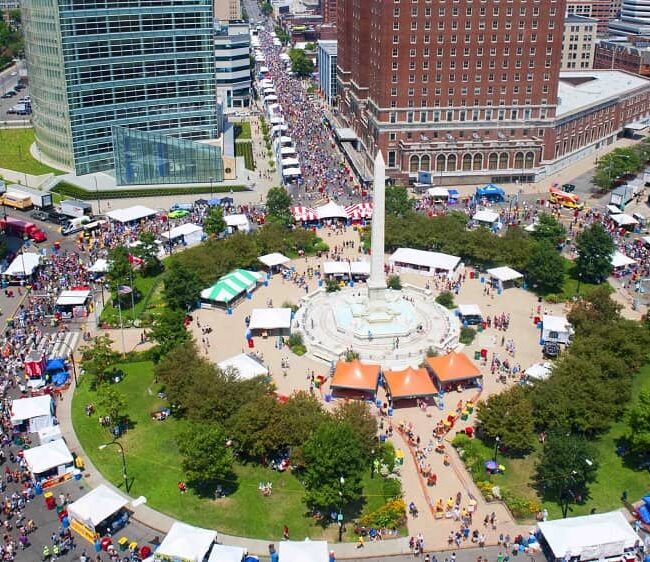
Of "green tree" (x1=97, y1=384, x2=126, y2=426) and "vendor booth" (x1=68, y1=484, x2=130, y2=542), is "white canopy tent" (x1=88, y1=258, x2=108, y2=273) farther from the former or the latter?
"vendor booth" (x1=68, y1=484, x2=130, y2=542)

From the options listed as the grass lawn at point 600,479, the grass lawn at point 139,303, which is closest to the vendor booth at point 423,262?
the grass lawn at point 139,303

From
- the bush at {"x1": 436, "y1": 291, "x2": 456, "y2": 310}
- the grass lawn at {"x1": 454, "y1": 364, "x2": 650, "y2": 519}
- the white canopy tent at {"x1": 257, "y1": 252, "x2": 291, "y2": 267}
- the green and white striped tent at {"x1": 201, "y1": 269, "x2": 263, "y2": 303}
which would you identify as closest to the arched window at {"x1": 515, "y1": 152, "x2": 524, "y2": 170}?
the bush at {"x1": 436, "y1": 291, "x2": 456, "y2": 310}

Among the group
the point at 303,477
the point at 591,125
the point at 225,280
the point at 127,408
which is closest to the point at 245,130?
the point at 591,125

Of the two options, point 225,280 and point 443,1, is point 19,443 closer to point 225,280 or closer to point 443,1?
point 225,280

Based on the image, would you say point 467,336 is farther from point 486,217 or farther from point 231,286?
point 486,217

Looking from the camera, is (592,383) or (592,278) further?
(592,278)

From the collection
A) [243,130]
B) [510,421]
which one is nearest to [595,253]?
[510,421]
